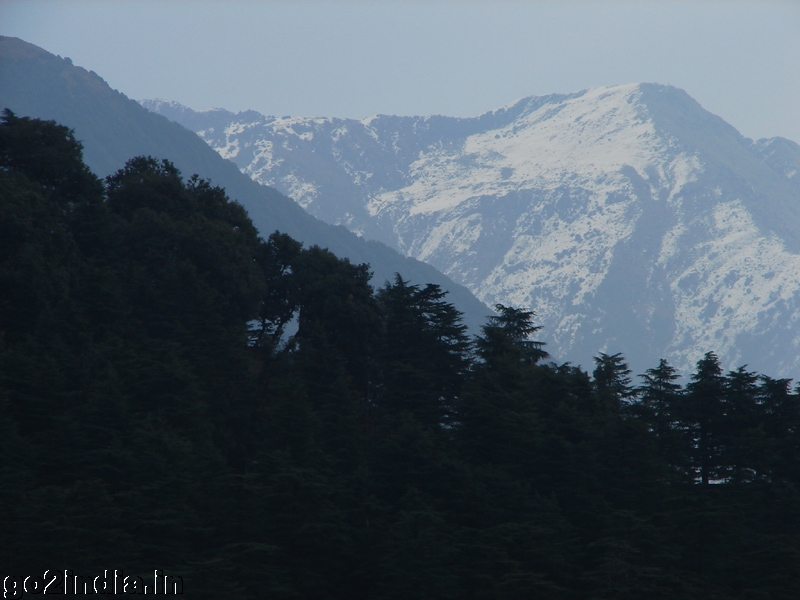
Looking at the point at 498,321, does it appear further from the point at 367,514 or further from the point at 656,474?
the point at 367,514

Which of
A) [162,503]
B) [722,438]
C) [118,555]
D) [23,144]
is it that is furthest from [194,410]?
[722,438]

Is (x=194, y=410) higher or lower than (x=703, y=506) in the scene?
higher

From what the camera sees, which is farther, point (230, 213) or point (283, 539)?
point (230, 213)

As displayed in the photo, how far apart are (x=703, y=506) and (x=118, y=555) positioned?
22048 millimetres

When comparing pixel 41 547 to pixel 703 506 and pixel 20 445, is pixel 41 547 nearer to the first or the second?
pixel 20 445

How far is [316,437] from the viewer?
128 feet

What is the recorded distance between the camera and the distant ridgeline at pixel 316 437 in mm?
31828

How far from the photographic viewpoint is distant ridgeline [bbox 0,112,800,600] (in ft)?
104

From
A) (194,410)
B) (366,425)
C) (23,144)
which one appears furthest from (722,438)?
(23,144)

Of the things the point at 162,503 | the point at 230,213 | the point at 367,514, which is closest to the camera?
the point at 162,503

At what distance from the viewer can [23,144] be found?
47.2 metres

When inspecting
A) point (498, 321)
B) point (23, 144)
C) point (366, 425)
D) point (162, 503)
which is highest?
point (23, 144)

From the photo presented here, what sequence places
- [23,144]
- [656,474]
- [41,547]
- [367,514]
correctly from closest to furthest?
1. [41,547]
2. [367,514]
3. [656,474]
4. [23,144]

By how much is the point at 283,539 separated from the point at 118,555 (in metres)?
6.16
